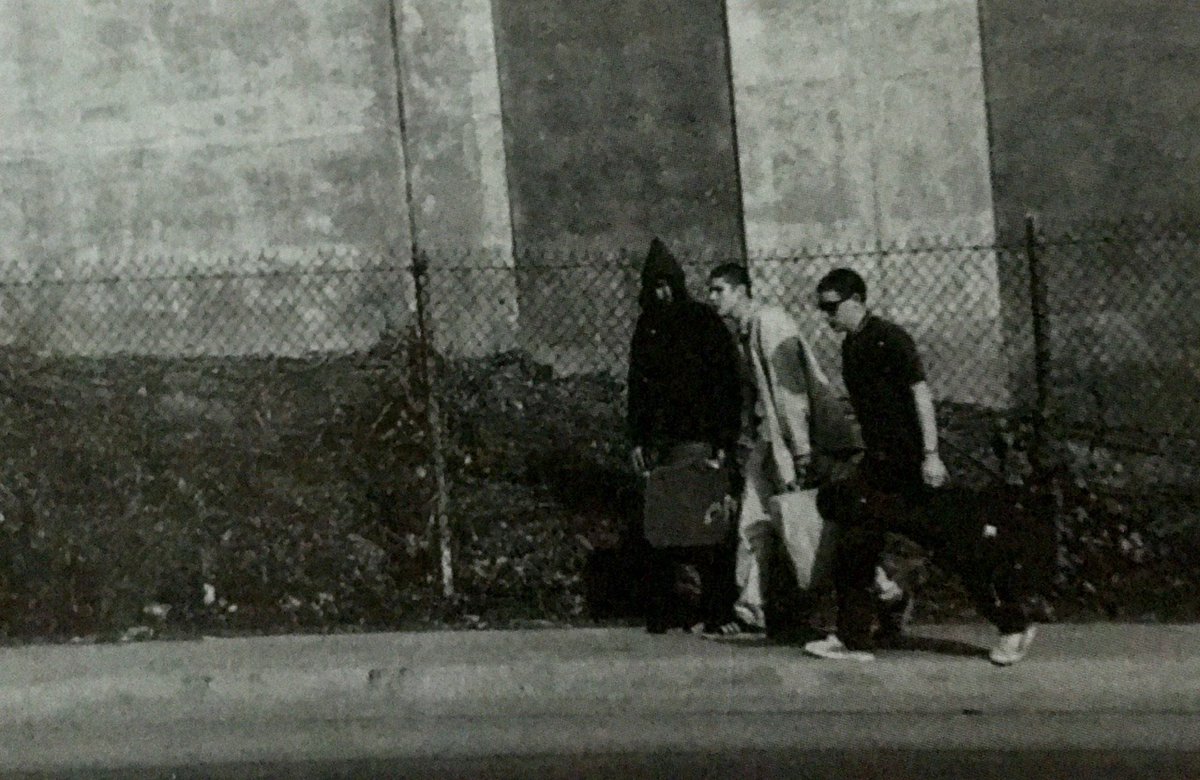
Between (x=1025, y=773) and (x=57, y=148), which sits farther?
(x=57, y=148)

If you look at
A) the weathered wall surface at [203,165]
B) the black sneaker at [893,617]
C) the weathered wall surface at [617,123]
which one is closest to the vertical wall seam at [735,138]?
the weathered wall surface at [617,123]

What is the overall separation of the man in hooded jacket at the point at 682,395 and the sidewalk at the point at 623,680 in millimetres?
317

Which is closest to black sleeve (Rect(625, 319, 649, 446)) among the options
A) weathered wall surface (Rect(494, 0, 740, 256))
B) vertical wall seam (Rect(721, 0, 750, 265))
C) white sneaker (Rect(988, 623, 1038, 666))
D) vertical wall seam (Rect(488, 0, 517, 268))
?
white sneaker (Rect(988, 623, 1038, 666))

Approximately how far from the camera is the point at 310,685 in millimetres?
6422

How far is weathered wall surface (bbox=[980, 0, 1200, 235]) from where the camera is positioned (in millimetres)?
11109

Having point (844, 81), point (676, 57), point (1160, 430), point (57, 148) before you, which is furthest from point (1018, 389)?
point (57, 148)

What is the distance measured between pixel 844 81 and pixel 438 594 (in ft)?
18.9

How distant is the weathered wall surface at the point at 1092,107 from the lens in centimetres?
1111

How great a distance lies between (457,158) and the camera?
1232 cm

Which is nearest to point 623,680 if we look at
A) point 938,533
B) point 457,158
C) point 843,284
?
point 938,533

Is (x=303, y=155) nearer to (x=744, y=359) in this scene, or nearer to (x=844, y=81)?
(x=844, y=81)

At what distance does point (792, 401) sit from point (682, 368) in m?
0.56

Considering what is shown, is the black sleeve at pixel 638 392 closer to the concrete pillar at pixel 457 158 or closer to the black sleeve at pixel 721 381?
the black sleeve at pixel 721 381

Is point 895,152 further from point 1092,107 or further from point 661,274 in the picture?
point 661,274
